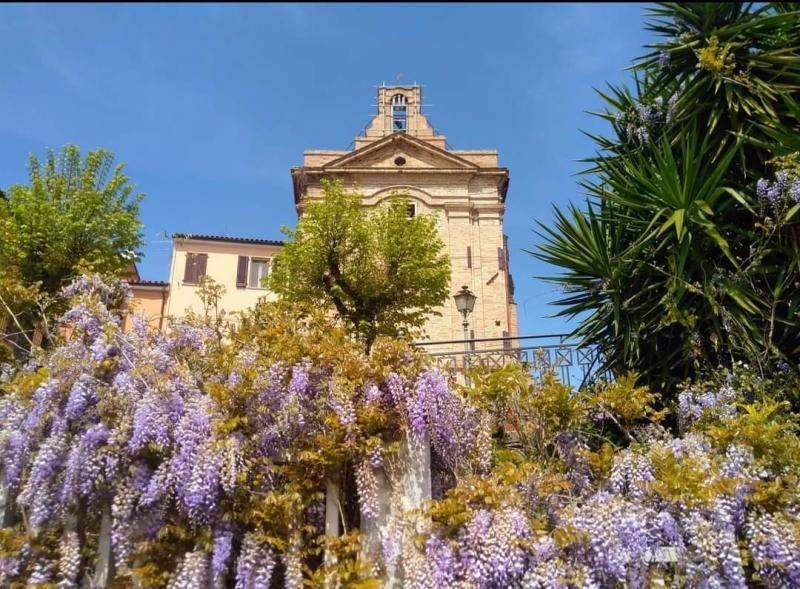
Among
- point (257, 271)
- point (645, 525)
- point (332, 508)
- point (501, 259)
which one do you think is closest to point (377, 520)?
point (332, 508)

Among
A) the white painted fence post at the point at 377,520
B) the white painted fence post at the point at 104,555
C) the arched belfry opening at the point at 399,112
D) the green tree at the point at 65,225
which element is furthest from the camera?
the arched belfry opening at the point at 399,112

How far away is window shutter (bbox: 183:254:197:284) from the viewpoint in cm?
2331

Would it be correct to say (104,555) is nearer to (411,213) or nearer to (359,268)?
(359,268)

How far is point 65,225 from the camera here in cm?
1160

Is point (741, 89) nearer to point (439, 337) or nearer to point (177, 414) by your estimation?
point (177, 414)

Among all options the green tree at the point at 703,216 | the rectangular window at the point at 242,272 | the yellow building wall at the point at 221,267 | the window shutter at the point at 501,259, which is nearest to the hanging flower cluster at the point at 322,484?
the green tree at the point at 703,216

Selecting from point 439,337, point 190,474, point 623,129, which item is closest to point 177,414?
point 190,474

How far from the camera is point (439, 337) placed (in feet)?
71.7

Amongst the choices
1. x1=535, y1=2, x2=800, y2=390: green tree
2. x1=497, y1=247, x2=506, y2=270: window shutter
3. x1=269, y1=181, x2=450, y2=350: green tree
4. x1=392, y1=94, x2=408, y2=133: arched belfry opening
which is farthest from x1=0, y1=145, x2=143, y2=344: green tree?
x1=392, y1=94, x2=408, y2=133: arched belfry opening

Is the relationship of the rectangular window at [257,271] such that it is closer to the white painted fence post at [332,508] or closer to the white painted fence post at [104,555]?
the white painted fence post at [104,555]

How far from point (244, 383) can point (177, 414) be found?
2.16ft

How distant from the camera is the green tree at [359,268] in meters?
13.8

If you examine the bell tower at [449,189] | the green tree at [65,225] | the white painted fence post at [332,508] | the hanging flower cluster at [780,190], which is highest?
the bell tower at [449,189]

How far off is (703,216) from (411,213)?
16.6 metres
